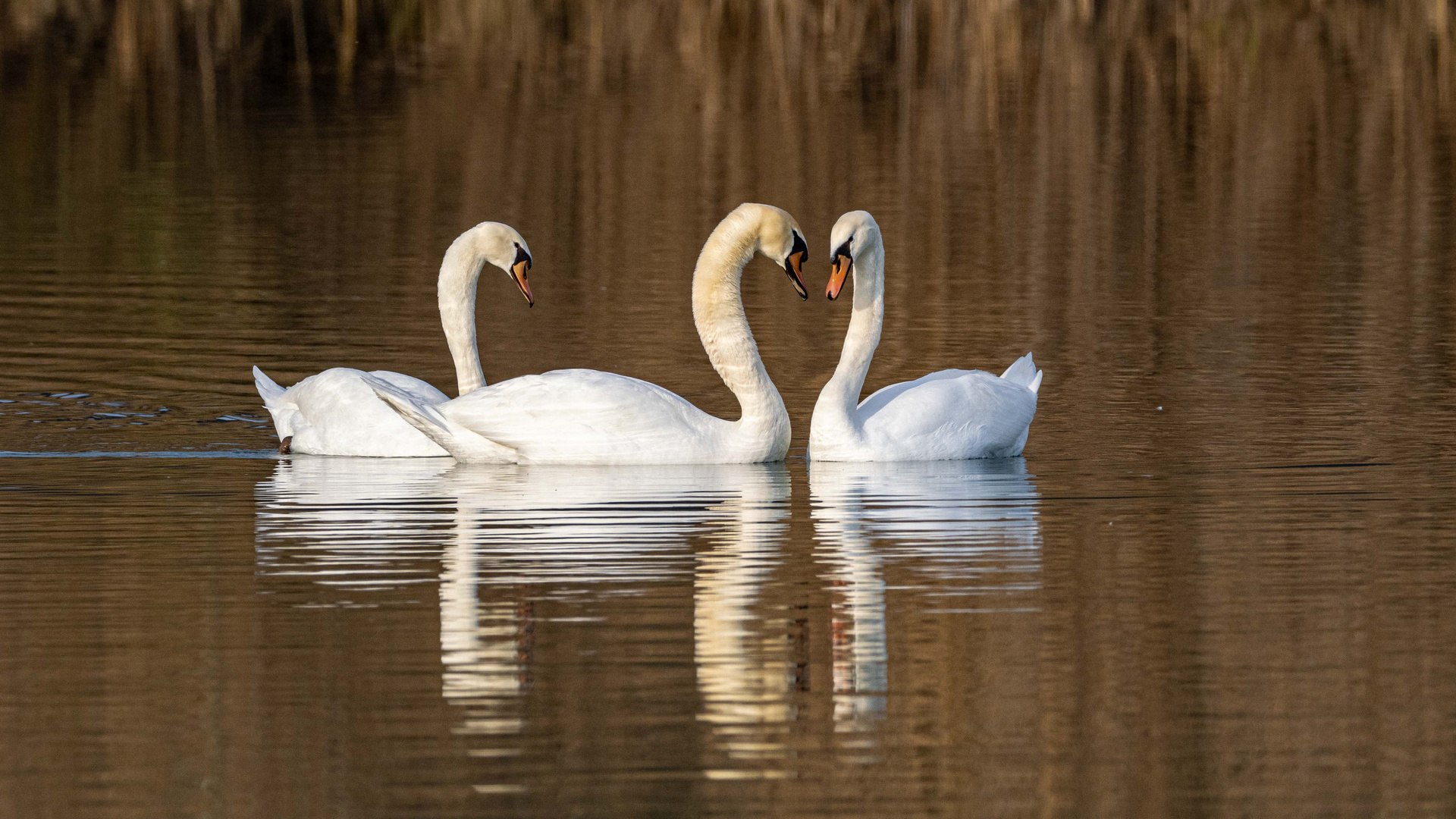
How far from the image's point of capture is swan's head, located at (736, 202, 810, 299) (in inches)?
510

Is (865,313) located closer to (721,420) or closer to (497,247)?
(721,420)

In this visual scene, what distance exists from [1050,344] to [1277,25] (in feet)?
111

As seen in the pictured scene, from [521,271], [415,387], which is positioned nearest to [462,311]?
[521,271]

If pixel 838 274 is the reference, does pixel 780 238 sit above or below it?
above

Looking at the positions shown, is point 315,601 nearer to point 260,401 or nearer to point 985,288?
point 260,401

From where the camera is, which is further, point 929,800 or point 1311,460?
point 1311,460

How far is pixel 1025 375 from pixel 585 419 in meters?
2.69

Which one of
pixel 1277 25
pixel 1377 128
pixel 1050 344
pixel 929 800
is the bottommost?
pixel 929 800

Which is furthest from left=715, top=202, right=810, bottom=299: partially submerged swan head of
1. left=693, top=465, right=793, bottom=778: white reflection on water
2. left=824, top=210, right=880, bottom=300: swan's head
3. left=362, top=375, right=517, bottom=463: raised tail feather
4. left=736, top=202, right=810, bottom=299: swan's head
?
left=693, top=465, right=793, bottom=778: white reflection on water

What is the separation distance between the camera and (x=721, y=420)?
1298cm

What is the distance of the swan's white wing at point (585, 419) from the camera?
494 inches

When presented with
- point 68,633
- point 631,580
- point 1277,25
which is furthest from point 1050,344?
point 1277,25

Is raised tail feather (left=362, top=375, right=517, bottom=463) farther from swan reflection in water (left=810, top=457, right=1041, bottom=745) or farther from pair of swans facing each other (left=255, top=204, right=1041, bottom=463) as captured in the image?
swan reflection in water (left=810, top=457, right=1041, bottom=745)

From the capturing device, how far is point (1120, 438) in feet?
43.5
